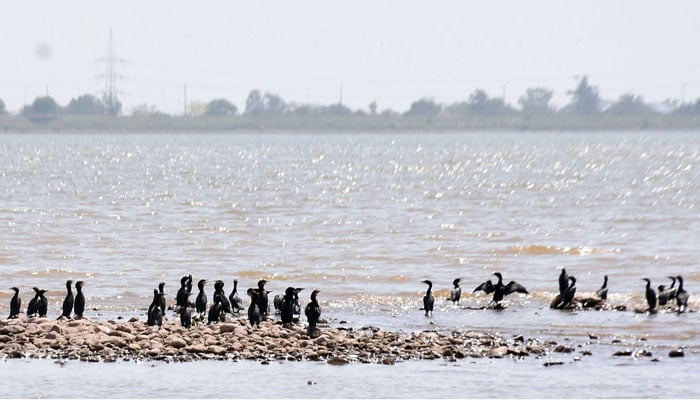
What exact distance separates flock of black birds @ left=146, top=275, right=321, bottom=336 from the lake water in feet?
4.11

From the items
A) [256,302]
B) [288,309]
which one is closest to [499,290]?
[288,309]

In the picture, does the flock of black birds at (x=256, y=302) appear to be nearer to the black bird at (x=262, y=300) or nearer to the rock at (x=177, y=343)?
the black bird at (x=262, y=300)

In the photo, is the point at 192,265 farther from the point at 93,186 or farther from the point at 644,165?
the point at 644,165

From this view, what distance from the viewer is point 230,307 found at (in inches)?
1085

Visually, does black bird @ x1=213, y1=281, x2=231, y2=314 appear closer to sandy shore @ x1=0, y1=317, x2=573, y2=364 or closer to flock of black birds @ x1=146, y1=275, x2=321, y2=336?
flock of black birds @ x1=146, y1=275, x2=321, y2=336

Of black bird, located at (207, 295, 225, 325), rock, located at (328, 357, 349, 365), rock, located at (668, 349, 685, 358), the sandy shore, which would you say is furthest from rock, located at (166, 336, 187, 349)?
rock, located at (668, 349, 685, 358)

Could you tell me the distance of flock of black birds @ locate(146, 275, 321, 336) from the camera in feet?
79.9

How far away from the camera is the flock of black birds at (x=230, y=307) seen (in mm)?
24344

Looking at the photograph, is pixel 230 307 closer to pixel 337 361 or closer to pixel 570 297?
pixel 337 361

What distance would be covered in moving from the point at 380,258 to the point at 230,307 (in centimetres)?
1428

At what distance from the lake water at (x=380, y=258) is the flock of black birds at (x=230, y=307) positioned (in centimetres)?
125

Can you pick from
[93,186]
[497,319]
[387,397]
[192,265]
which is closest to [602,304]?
Result: [497,319]

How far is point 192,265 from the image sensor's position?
39.2 meters

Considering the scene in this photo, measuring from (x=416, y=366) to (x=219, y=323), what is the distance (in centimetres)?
437
